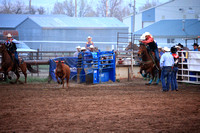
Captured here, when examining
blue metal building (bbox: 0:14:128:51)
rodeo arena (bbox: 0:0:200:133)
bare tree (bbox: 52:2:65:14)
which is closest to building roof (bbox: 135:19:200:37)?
blue metal building (bbox: 0:14:128:51)

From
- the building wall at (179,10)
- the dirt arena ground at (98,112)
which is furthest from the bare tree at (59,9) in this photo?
the dirt arena ground at (98,112)

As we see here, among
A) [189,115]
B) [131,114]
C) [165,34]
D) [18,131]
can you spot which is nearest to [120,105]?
[131,114]

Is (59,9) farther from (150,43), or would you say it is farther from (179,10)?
(150,43)

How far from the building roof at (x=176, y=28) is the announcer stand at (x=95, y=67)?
99.5ft

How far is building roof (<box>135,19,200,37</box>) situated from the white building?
587 cm

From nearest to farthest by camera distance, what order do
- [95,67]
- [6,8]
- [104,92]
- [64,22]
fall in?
[104,92] < [95,67] < [64,22] < [6,8]

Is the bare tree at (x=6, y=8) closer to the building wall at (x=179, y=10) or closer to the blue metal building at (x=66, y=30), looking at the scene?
the blue metal building at (x=66, y=30)

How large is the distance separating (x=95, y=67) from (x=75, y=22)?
25001 mm

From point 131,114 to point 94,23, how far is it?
33812mm

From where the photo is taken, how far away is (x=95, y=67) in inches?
656

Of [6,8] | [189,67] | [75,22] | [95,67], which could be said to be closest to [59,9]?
[6,8]

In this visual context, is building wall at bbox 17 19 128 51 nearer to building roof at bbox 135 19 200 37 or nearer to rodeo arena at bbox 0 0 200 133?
rodeo arena at bbox 0 0 200 133

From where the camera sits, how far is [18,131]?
6.82 m

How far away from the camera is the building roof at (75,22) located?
38.2 metres
